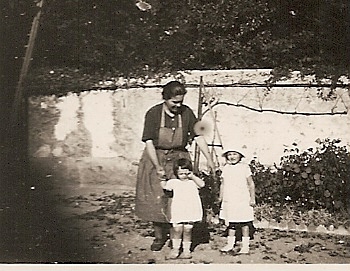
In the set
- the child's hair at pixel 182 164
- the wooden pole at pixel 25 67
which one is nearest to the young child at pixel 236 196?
the child's hair at pixel 182 164

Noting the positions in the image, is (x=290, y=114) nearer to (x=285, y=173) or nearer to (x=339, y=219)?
(x=285, y=173)

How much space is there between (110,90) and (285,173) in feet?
1.97

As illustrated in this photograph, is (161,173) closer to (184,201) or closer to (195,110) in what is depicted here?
(184,201)

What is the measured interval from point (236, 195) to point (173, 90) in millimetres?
377

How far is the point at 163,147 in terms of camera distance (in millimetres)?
1887

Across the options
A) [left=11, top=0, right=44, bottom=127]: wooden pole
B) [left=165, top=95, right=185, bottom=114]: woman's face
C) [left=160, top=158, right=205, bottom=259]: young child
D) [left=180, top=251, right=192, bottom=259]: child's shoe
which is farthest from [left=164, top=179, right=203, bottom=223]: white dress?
[left=11, top=0, right=44, bottom=127]: wooden pole

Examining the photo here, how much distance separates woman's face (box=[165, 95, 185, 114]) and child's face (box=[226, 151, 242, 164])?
0.21m

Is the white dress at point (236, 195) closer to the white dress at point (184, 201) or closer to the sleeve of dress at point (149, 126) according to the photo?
the white dress at point (184, 201)

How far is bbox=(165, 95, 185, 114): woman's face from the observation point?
1889 mm

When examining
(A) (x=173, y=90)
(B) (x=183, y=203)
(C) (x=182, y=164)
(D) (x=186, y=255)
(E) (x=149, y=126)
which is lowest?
(D) (x=186, y=255)

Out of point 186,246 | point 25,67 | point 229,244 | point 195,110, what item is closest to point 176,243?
point 186,246

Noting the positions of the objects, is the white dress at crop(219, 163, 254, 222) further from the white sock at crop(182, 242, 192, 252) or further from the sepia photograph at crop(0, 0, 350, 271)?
the white sock at crop(182, 242, 192, 252)

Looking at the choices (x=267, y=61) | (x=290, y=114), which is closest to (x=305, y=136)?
(x=290, y=114)

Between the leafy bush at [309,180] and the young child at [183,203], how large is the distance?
0.19 m
